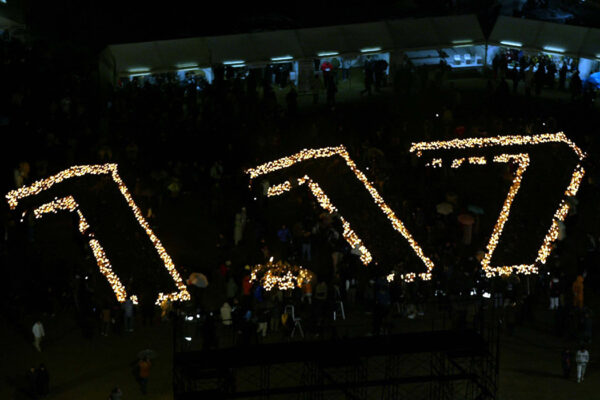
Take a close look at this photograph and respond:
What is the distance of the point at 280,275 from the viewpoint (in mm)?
43906

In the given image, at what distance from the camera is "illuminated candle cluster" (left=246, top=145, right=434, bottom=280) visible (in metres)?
45.3

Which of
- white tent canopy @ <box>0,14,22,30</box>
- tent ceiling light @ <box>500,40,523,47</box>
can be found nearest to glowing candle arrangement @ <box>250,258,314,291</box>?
white tent canopy @ <box>0,14,22,30</box>

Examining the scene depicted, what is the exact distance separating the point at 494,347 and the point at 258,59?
16110mm

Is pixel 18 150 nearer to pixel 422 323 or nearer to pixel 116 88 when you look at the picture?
pixel 116 88

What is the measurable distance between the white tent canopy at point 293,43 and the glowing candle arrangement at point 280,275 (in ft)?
34.0

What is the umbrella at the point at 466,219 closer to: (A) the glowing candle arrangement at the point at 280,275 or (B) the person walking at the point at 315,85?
(A) the glowing candle arrangement at the point at 280,275

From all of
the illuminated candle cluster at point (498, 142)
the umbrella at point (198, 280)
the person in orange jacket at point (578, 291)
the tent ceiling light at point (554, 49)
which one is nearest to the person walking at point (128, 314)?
the umbrella at point (198, 280)

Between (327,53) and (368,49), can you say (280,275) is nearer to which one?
(327,53)

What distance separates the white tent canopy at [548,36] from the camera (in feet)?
178

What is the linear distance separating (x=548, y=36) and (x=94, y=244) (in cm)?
1925

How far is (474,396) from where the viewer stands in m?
38.1

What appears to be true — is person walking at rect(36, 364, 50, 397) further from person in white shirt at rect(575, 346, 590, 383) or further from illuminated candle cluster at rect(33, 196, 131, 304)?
person in white shirt at rect(575, 346, 590, 383)

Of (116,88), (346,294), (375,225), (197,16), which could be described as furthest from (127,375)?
(197,16)

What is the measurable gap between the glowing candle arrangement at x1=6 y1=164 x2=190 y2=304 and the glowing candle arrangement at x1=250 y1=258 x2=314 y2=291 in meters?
2.12
